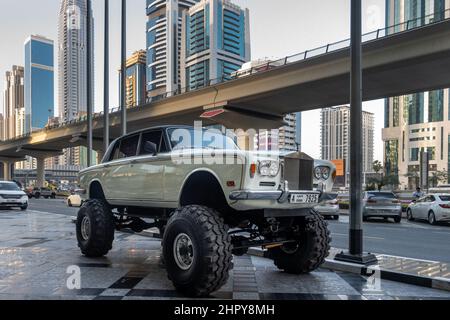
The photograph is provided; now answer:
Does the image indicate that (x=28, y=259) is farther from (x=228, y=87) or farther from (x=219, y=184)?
(x=228, y=87)

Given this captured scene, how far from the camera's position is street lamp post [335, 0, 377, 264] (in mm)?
7520

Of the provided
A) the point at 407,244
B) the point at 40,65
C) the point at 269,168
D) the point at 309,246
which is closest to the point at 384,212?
the point at 407,244

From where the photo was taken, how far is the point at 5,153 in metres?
78.7

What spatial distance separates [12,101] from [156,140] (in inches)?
2236

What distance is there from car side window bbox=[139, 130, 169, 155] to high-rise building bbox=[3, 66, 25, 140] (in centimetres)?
4404

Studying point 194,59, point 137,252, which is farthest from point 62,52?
point 194,59

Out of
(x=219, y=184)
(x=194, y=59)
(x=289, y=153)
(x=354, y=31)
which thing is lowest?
(x=219, y=184)

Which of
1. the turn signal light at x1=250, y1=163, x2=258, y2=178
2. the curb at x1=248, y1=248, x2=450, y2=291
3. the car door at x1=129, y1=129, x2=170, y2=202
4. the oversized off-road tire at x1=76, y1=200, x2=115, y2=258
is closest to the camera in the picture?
the turn signal light at x1=250, y1=163, x2=258, y2=178

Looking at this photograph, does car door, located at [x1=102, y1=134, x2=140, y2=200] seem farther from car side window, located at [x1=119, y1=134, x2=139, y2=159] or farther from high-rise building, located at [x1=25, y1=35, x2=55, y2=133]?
high-rise building, located at [x1=25, y1=35, x2=55, y2=133]

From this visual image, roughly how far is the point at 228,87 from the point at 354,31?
1047 inches

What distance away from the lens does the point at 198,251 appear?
5262 millimetres

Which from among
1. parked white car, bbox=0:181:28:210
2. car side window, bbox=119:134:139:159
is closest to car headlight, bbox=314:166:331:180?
car side window, bbox=119:134:139:159

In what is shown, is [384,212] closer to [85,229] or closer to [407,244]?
[407,244]

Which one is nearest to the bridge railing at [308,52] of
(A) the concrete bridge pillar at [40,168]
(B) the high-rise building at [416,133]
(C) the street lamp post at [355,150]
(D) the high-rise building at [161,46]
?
(D) the high-rise building at [161,46]
